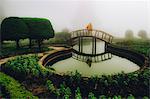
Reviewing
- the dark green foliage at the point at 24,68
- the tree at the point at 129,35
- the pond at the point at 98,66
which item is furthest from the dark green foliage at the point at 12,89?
the tree at the point at 129,35

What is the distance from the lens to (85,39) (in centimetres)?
634

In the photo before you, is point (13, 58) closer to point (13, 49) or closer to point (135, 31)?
point (13, 49)

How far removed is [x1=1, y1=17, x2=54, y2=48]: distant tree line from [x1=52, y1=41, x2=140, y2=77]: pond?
63 centimetres

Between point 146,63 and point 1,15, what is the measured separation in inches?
113

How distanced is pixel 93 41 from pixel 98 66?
1.55ft

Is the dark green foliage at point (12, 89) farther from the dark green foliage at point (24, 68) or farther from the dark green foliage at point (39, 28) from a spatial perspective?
the dark green foliage at point (39, 28)

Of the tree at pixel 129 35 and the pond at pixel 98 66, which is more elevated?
the tree at pixel 129 35

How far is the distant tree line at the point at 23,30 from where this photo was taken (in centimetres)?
648

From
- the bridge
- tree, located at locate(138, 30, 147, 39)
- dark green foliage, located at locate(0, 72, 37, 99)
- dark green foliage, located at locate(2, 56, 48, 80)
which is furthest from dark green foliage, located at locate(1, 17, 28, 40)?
tree, located at locate(138, 30, 147, 39)

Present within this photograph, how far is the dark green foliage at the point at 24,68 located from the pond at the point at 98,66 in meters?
0.32

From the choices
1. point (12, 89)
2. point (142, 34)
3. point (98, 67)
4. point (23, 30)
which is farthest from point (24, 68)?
point (142, 34)

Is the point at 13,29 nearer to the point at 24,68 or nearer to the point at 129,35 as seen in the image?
the point at 24,68

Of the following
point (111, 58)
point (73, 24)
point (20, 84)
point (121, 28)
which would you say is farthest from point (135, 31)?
point (20, 84)

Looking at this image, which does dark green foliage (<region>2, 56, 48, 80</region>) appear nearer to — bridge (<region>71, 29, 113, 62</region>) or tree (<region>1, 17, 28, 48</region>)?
tree (<region>1, 17, 28, 48</region>)
